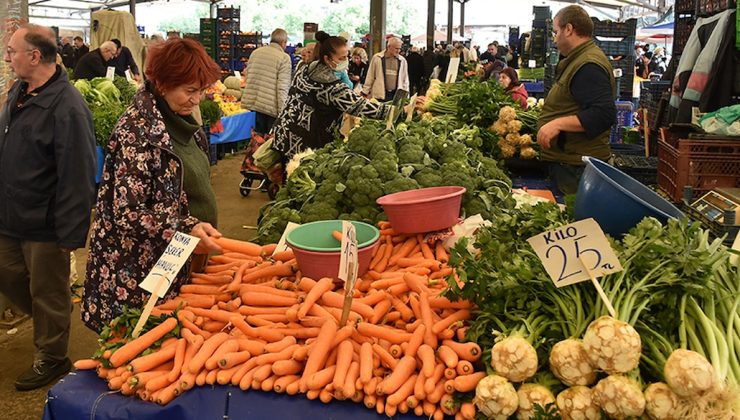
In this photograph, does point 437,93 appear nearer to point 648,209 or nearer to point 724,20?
point 724,20

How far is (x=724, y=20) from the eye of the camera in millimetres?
4820

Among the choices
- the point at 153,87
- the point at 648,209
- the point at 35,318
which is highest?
the point at 153,87

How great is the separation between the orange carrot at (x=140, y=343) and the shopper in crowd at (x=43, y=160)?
1.61m

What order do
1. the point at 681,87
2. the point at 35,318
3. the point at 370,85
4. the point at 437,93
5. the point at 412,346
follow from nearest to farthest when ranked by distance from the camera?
the point at 412,346, the point at 35,318, the point at 681,87, the point at 437,93, the point at 370,85

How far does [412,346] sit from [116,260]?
1196mm

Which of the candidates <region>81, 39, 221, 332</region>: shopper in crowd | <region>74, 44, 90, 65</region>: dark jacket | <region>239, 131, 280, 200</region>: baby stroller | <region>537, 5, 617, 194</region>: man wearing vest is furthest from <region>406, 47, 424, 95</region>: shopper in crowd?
<region>81, 39, 221, 332</region>: shopper in crowd

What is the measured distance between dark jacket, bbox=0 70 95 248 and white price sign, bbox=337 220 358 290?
6.37ft

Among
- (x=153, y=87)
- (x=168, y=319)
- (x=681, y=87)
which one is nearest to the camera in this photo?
(x=168, y=319)

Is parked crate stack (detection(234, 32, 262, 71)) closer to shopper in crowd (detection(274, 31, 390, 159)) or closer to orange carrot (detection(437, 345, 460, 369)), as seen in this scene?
shopper in crowd (detection(274, 31, 390, 159))

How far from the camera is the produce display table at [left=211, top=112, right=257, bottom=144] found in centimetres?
1066

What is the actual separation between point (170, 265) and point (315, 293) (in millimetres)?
431

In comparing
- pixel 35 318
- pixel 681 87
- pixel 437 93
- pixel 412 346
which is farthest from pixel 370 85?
pixel 412 346

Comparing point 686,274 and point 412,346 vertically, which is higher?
point 686,274

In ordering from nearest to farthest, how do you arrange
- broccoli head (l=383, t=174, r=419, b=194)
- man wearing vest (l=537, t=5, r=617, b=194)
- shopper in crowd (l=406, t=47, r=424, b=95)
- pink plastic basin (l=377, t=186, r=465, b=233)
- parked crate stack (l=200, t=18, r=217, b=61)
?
pink plastic basin (l=377, t=186, r=465, b=233) < broccoli head (l=383, t=174, r=419, b=194) < man wearing vest (l=537, t=5, r=617, b=194) < shopper in crowd (l=406, t=47, r=424, b=95) < parked crate stack (l=200, t=18, r=217, b=61)
